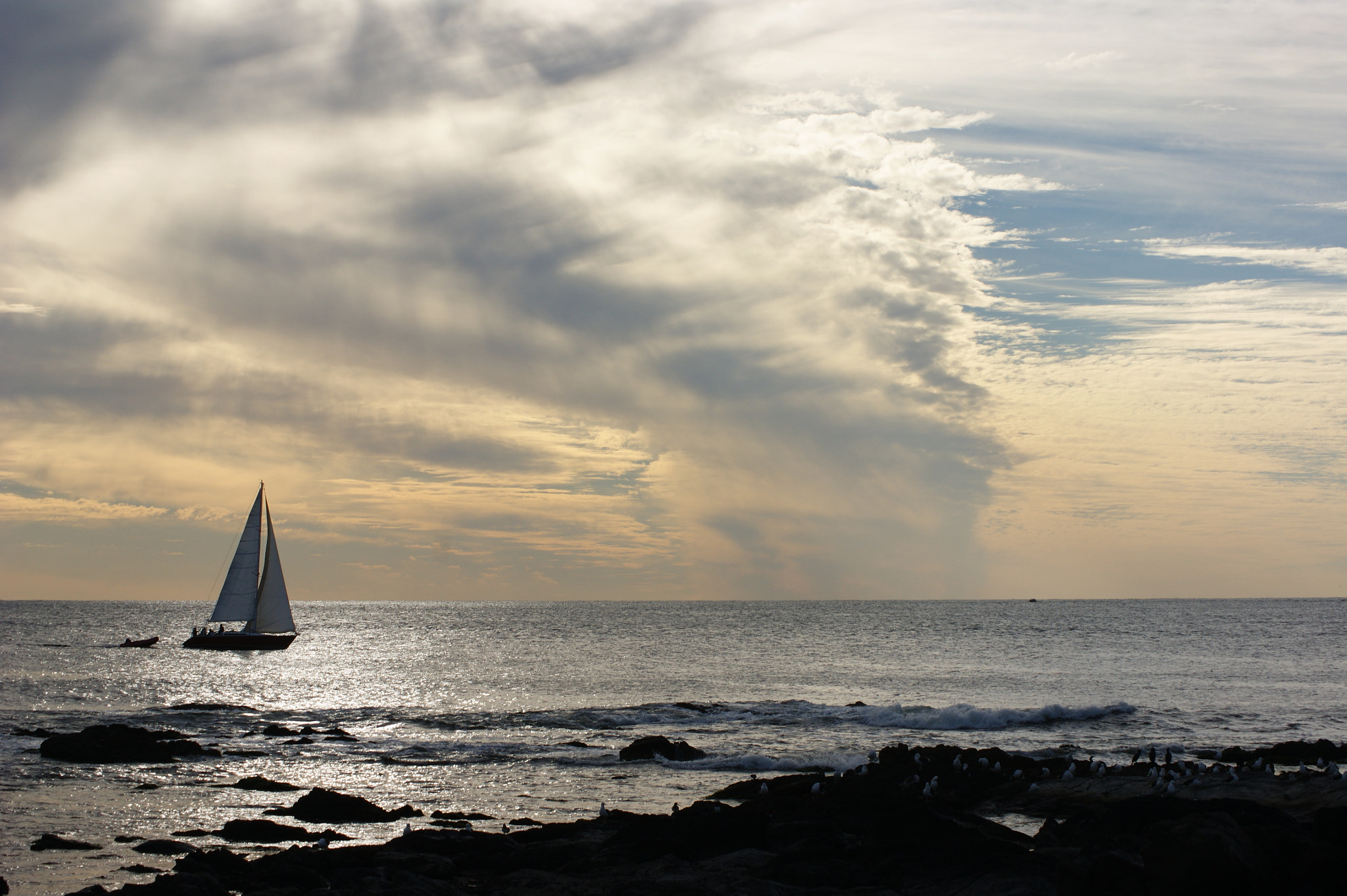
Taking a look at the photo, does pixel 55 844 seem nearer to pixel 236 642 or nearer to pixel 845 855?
pixel 845 855

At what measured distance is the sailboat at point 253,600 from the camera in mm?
74375

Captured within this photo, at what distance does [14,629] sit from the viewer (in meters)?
115

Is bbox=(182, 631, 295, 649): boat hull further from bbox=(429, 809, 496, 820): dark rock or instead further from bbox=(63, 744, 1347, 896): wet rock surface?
bbox=(63, 744, 1347, 896): wet rock surface

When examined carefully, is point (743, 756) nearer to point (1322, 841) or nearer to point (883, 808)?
point (883, 808)

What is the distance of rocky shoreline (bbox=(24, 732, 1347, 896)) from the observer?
12.1 m

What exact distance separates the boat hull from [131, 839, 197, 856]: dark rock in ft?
205

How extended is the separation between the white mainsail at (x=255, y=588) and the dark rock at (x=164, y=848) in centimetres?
6105

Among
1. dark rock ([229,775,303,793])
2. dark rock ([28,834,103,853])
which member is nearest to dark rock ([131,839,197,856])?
dark rock ([28,834,103,853])

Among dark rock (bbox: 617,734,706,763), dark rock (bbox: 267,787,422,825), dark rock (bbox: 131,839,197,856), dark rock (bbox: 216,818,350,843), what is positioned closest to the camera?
dark rock (bbox: 131,839,197,856)

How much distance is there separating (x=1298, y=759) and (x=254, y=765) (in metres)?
31.3

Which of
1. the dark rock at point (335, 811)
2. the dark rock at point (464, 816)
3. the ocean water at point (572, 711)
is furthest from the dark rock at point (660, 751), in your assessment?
the dark rock at point (335, 811)

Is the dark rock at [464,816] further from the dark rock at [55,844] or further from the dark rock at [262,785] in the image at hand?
the dark rock at [55,844]

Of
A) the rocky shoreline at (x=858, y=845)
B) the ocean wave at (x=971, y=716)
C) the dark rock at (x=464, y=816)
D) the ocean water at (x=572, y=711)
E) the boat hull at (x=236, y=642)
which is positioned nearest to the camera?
the rocky shoreline at (x=858, y=845)

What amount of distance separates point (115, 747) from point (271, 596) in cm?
5164
